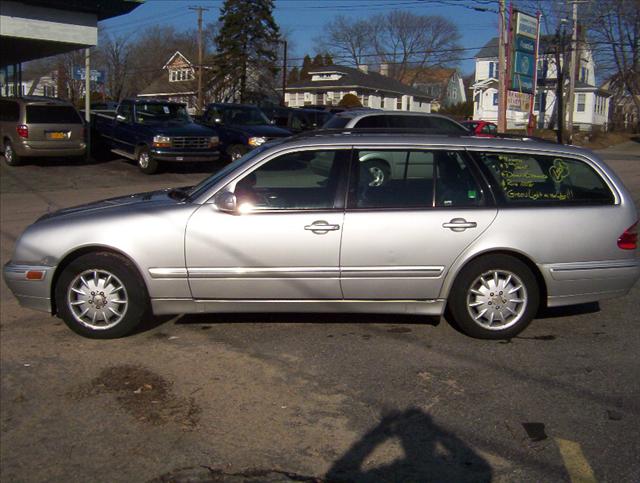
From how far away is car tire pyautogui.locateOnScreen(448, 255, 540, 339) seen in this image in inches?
212

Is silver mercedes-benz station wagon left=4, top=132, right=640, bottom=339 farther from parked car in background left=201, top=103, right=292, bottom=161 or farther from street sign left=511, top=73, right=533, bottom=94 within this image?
street sign left=511, top=73, right=533, bottom=94

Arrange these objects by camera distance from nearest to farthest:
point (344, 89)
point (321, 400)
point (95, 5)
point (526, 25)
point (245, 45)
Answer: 1. point (321, 400)
2. point (95, 5)
3. point (526, 25)
4. point (245, 45)
5. point (344, 89)

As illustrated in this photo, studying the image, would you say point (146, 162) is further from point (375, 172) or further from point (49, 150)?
point (375, 172)

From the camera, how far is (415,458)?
12.0 ft

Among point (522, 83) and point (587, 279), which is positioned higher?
point (522, 83)

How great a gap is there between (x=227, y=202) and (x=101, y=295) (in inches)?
49.6

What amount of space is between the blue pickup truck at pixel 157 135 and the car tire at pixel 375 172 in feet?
45.1

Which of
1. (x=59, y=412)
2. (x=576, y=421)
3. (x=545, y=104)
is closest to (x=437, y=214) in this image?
(x=576, y=421)

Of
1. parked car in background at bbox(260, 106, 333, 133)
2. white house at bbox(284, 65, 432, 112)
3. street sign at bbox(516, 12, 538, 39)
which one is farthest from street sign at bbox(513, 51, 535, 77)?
white house at bbox(284, 65, 432, 112)

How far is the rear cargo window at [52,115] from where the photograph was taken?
18.3 meters

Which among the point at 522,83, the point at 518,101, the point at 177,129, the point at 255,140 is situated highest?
the point at 522,83

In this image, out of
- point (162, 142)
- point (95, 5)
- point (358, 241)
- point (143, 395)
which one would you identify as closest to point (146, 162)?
point (162, 142)

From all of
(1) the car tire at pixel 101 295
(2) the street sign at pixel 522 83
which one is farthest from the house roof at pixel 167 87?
(1) the car tire at pixel 101 295

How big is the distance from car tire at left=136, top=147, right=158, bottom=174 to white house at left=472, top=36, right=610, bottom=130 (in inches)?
1533
